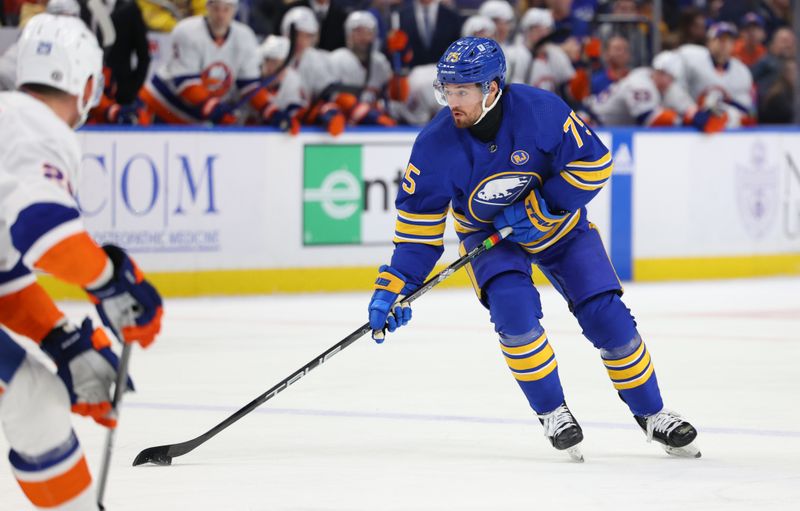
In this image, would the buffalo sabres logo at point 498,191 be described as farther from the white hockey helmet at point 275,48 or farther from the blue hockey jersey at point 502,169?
the white hockey helmet at point 275,48

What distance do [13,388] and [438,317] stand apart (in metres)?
5.38

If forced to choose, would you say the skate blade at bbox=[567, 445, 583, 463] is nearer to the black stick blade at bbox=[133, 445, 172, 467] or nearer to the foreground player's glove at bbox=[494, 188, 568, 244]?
the foreground player's glove at bbox=[494, 188, 568, 244]

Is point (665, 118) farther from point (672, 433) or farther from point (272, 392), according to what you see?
point (272, 392)

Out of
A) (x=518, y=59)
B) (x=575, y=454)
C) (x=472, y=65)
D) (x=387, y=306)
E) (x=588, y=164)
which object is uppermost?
(x=472, y=65)

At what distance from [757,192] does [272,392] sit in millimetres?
7143

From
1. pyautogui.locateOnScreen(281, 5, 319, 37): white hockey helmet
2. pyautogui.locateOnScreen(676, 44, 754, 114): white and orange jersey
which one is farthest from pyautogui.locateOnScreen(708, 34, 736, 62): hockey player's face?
pyautogui.locateOnScreen(281, 5, 319, 37): white hockey helmet

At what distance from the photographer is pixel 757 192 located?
35.2 feet

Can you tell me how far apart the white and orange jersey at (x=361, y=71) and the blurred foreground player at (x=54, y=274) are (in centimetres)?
671

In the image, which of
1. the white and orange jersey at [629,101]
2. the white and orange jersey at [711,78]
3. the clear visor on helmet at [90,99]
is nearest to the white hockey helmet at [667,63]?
the white and orange jersey at [629,101]

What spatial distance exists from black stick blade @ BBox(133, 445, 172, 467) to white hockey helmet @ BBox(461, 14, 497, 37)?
6.25m

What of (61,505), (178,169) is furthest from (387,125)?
(61,505)

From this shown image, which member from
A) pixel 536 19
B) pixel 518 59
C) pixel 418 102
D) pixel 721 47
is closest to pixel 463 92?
pixel 418 102

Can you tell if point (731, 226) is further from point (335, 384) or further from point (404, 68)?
point (335, 384)

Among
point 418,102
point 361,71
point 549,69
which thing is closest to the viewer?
point 361,71
